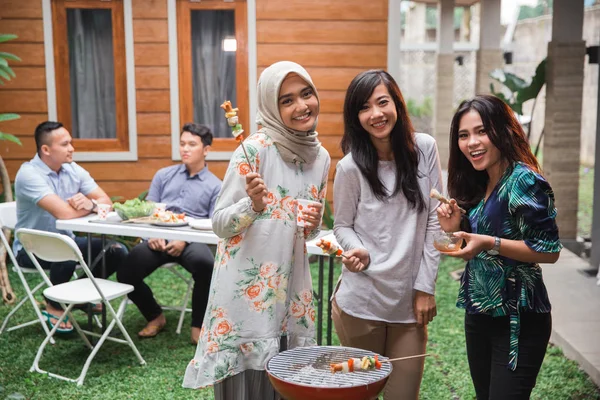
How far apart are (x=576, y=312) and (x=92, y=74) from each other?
5235 millimetres

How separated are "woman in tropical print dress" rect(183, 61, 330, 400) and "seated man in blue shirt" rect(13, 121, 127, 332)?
2495mm

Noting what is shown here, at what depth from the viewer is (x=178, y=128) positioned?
7277 millimetres

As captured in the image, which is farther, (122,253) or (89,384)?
(122,253)

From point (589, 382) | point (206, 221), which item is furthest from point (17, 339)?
point (589, 382)

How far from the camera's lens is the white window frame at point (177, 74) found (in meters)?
7.08

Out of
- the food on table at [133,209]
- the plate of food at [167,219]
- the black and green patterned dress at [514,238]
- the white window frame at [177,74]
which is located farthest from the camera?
the white window frame at [177,74]

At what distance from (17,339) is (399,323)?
339 cm

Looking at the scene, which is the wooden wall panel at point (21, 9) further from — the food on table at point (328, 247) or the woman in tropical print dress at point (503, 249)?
the woman in tropical print dress at point (503, 249)

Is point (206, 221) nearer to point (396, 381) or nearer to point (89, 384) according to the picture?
point (89, 384)

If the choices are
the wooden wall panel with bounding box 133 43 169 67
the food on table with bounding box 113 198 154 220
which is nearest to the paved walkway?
the food on table with bounding box 113 198 154 220

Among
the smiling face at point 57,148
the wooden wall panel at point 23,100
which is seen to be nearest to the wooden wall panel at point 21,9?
the wooden wall panel at point 23,100

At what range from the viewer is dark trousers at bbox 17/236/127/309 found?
16.1 feet

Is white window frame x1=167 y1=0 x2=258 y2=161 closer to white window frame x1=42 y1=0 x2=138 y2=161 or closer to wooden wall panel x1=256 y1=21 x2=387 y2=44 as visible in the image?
wooden wall panel x1=256 y1=21 x2=387 y2=44

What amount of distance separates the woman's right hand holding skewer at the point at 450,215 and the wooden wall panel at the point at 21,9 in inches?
230
